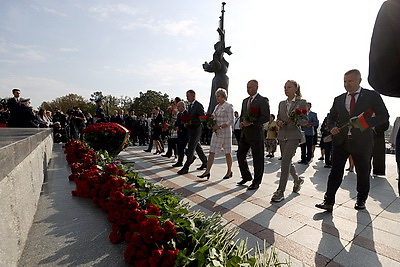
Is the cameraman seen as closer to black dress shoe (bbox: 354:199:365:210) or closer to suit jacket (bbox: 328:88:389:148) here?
suit jacket (bbox: 328:88:389:148)

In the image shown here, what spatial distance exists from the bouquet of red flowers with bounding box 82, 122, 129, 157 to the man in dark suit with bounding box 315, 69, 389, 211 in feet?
15.2

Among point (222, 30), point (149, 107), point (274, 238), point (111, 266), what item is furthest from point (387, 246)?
point (149, 107)

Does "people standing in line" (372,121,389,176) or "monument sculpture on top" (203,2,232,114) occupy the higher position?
"monument sculpture on top" (203,2,232,114)

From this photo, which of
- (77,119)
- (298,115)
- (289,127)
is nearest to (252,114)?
(289,127)

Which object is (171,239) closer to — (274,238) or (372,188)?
(274,238)

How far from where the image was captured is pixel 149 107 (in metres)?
50.3

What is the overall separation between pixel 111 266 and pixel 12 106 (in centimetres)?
722

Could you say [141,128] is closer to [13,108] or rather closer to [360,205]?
[13,108]

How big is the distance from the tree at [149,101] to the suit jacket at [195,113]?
44.8m

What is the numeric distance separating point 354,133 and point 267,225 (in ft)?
5.41

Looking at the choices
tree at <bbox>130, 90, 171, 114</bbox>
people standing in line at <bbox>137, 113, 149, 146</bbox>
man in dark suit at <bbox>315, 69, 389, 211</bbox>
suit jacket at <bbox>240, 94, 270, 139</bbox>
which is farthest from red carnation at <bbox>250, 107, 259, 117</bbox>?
tree at <bbox>130, 90, 171, 114</bbox>

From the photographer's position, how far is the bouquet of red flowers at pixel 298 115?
3.46 m

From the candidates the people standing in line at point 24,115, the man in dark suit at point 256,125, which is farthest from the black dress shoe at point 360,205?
the people standing in line at point 24,115

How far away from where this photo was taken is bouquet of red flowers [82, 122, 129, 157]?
5750 mm
